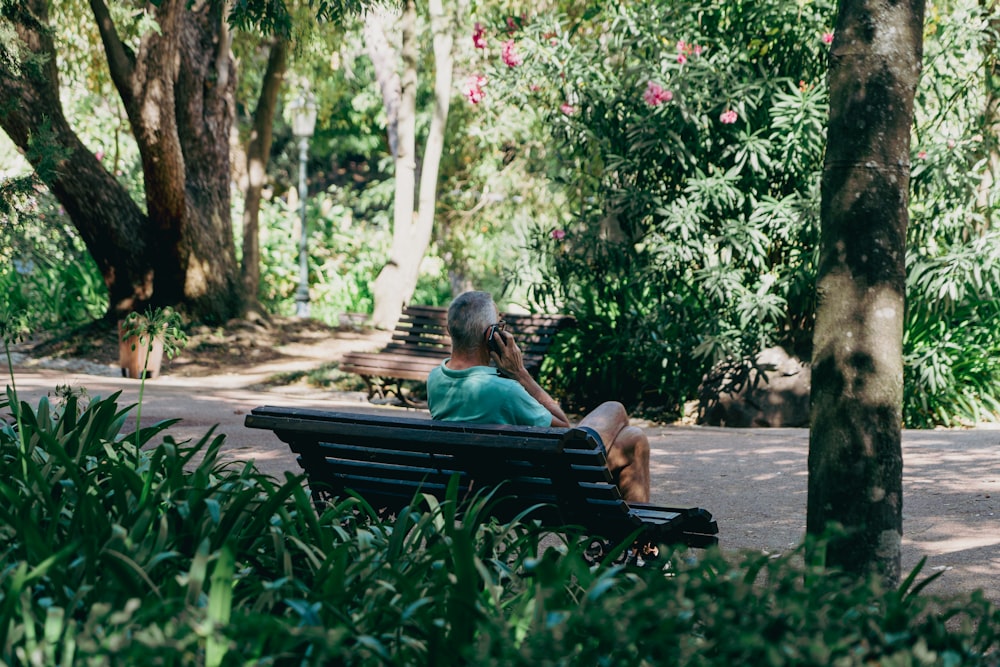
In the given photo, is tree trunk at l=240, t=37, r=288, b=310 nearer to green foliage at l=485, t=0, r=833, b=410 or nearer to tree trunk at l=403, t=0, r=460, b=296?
tree trunk at l=403, t=0, r=460, b=296

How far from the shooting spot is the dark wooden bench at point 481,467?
3672 mm

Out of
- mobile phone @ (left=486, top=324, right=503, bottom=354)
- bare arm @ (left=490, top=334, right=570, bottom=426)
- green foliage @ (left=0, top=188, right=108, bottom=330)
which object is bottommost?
bare arm @ (left=490, top=334, right=570, bottom=426)

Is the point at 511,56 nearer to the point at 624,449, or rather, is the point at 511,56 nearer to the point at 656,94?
the point at 656,94

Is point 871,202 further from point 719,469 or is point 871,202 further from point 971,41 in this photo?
point 971,41

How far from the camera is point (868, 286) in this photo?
11.4 feet

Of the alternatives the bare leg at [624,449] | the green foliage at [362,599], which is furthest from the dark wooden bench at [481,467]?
the bare leg at [624,449]

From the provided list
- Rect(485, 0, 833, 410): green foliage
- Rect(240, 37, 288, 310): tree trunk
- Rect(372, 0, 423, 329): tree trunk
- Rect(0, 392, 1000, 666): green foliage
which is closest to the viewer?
Rect(0, 392, 1000, 666): green foliage

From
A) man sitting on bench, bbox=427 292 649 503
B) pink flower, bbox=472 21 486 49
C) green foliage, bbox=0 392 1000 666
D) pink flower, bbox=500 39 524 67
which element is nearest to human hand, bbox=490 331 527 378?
man sitting on bench, bbox=427 292 649 503

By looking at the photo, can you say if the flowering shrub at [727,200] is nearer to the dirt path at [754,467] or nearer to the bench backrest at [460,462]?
the dirt path at [754,467]

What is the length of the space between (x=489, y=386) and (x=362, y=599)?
1504 mm

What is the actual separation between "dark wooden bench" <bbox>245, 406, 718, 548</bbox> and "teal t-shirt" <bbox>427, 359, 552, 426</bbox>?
310 millimetres

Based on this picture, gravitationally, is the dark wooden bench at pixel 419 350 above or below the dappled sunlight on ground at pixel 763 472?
above

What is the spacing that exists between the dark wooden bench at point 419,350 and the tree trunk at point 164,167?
3604 millimetres

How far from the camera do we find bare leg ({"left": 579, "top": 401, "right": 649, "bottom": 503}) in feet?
15.4
